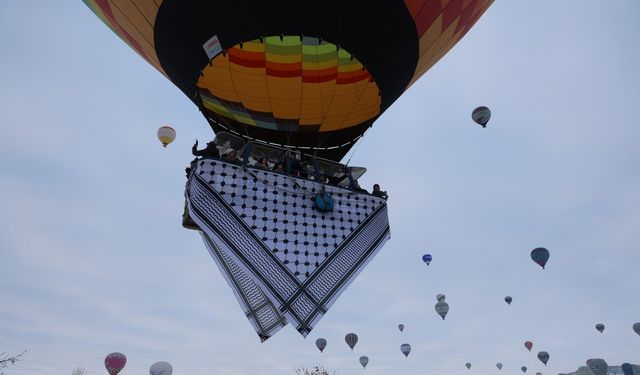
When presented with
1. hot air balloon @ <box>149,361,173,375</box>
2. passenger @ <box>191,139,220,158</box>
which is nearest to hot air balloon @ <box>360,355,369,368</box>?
hot air balloon @ <box>149,361,173,375</box>

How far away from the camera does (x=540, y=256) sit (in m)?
18.8

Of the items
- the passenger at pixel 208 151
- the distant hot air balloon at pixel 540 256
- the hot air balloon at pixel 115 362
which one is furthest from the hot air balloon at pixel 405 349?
the passenger at pixel 208 151

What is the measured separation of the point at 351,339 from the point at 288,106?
1552cm

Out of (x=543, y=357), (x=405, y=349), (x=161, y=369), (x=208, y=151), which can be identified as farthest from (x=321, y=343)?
(x=543, y=357)

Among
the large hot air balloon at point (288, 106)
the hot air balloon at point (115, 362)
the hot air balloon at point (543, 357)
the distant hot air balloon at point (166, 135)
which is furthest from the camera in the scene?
the hot air balloon at point (543, 357)

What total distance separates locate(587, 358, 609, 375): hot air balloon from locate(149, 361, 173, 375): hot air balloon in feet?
84.8

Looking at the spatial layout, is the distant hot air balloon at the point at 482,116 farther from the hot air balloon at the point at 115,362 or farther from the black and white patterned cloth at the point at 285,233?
the hot air balloon at the point at 115,362

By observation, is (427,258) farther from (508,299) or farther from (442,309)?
(508,299)

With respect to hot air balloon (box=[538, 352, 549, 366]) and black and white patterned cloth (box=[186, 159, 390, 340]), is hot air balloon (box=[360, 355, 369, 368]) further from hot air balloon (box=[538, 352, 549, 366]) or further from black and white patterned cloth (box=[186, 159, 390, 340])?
black and white patterned cloth (box=[186, 159, 390, 340])

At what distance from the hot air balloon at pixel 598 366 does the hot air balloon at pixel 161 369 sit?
2585cm

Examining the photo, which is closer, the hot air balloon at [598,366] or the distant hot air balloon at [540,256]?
the distant hot air balloon at [540,256]

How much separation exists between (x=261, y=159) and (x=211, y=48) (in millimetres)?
2273

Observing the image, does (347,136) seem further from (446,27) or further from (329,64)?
(446,27)

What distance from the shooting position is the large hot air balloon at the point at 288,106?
7.13 meters
